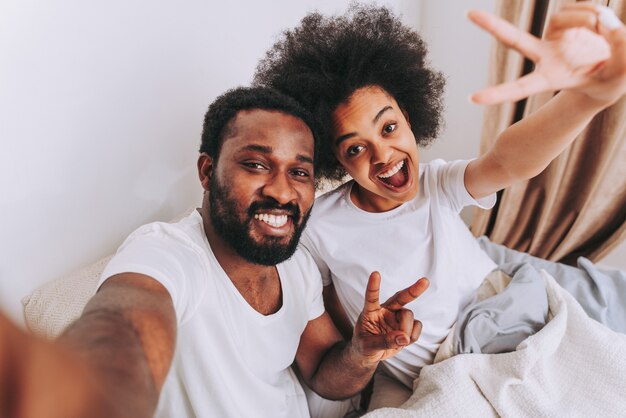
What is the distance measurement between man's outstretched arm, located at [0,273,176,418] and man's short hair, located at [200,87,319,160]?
15.1 inches

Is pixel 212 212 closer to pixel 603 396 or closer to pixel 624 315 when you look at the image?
pixel 603 396

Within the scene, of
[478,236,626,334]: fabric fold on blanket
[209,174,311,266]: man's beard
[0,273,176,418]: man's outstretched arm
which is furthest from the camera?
[478,236,626,334]: fabric fold on blanket

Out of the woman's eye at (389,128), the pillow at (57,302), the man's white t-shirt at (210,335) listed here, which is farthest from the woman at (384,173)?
the pillow at (57,302)

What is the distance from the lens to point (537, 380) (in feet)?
3.23

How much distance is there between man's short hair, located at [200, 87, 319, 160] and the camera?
91cm

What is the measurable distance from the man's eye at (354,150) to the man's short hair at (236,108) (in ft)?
0.37

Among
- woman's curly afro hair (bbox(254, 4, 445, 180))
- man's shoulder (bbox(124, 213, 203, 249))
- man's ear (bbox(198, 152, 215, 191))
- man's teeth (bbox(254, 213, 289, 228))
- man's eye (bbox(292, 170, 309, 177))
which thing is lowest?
man's shoulder (bbox(124, 213, 203, 249))

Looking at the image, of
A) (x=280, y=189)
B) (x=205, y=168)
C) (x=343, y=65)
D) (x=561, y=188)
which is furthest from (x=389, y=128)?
(x=561, y=188)

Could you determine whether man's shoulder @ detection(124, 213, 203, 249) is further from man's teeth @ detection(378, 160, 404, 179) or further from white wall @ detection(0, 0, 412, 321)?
man's teeth @ detection(378, 160, 404, 179)

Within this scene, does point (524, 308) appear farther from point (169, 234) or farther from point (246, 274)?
point (169, 234)

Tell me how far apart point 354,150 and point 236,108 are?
0.28 meters

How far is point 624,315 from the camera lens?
48.1 inches

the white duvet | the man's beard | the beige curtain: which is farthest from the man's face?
the beige curtain

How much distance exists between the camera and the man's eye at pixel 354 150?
3.32 feet
